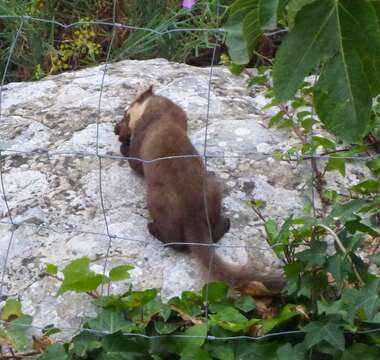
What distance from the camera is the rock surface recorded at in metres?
2.85

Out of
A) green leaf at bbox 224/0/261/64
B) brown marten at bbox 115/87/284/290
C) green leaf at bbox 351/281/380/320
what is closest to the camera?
green leaf at bbox 224/0/261/64

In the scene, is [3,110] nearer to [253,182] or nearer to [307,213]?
[253,182]

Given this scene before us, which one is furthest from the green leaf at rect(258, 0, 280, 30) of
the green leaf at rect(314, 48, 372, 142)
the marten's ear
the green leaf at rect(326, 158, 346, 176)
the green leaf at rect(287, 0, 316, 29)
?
the marten's ear

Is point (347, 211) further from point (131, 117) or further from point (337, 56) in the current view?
point (131, 117)

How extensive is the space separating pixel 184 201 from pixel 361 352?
3.56 ft

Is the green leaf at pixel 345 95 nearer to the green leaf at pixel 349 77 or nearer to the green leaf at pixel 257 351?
the green leaf at pixel 349 77

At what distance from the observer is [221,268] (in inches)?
109

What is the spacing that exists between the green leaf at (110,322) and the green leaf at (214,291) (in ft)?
0.81

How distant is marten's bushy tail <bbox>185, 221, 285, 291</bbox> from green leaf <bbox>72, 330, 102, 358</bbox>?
0.48 m

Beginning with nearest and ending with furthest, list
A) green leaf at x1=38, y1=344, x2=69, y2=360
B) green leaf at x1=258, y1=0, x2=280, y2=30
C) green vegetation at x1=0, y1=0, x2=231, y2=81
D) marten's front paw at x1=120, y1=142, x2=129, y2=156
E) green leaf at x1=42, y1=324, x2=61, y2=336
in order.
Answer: green leaf at x1=258, y1=0, x2=280, y2=30
green leaf at x1=38, y1=344, x2=69, y2=360
green leaf at x1=42, y1=324, x2=61, y2=336
marten's front paw at x1=120, y1=142, x2=129, y2=156
green vegetation at x1=0, y1=0, x2=231, y2=81

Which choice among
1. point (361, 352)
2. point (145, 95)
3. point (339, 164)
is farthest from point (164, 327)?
point (145, 95)

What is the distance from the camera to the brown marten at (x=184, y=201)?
2.78m

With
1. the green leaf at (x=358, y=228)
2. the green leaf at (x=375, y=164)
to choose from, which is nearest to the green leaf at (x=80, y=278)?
the green leaf at (x=358, y=228)

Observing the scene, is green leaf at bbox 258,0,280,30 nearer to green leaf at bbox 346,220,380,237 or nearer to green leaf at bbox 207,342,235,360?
green leaf at bbox 346,220,380,237
